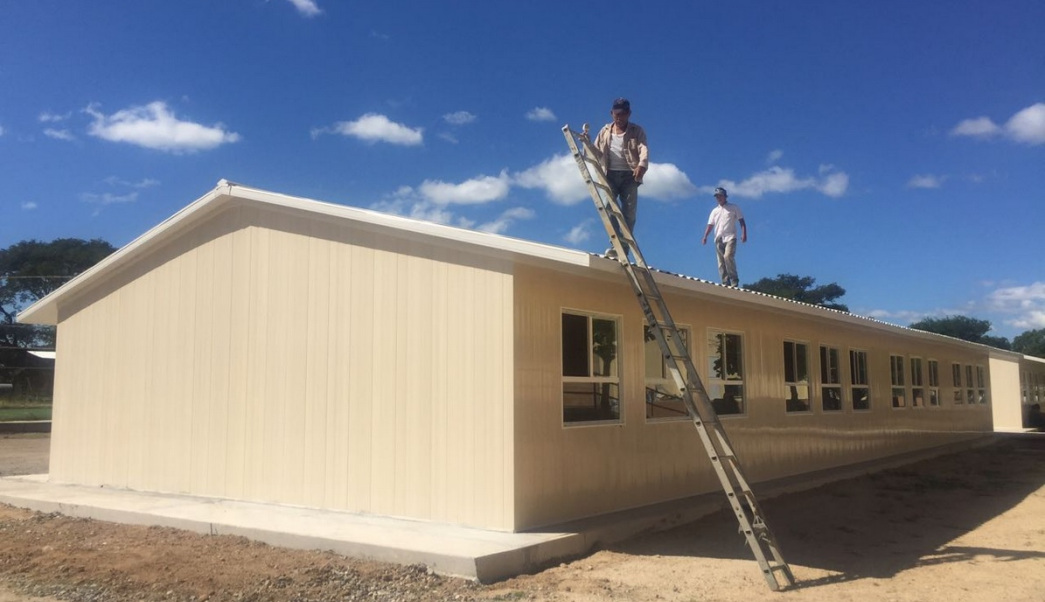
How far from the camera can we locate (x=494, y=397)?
26.6ft

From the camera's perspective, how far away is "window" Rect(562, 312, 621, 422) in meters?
8.80

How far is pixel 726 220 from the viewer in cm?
1299

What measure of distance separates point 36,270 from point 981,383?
177ft

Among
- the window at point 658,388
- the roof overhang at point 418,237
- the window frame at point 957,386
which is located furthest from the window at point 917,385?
the window at point 658,388

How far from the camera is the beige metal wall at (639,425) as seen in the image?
821cm

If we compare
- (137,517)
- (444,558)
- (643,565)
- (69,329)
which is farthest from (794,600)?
(69,329)

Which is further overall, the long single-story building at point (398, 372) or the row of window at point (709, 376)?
the row of window at point (709, 376)

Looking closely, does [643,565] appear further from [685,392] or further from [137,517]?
[137,517]

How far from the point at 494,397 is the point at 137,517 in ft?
14.8

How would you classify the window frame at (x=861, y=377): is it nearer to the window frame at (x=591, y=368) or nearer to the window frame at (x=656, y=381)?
the window frame at (x=656, y=381)

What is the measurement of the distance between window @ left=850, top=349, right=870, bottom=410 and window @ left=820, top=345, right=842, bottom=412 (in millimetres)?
636

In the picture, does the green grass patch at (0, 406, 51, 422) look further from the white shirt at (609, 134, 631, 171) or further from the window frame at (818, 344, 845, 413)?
the white shirt at (609, 134, 631, 171)

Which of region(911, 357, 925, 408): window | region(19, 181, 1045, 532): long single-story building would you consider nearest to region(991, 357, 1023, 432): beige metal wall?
region(911, 357, 925, 408): window

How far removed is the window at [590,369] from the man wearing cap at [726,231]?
168 inches
